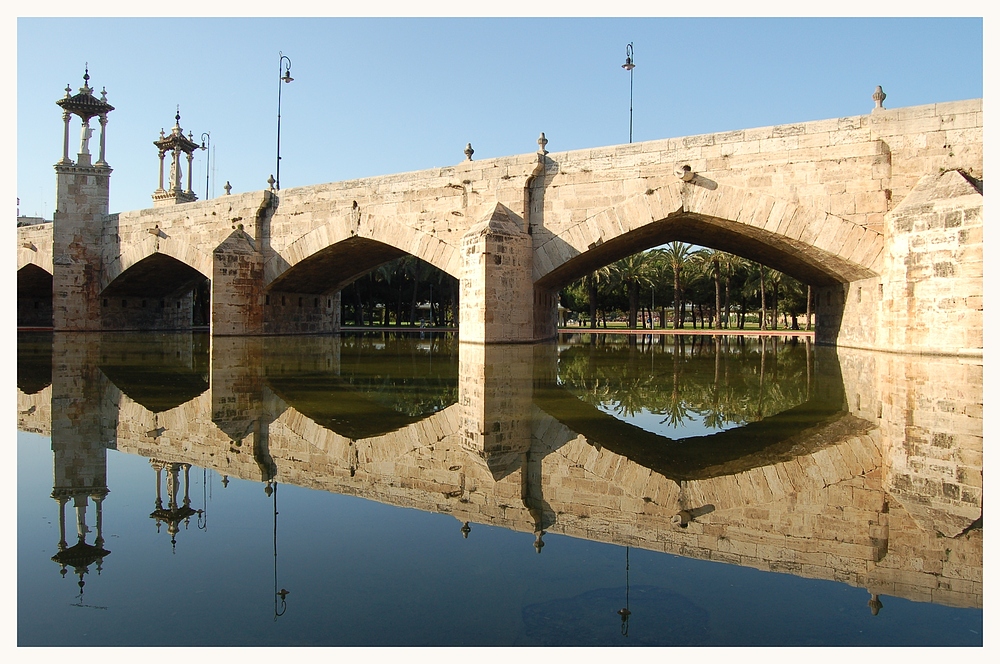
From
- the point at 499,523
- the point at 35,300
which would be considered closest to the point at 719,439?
the point at 499,523

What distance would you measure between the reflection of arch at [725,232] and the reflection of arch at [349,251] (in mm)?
3314

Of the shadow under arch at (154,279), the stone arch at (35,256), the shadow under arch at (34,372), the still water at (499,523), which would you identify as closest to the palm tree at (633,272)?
the shadow under arch at (154,279)

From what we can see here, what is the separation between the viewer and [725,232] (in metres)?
16.9

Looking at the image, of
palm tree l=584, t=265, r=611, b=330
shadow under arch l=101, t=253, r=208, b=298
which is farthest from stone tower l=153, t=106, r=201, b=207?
palm tree l=584, t=265, r=611, b=330

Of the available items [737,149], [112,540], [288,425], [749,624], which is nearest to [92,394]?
[288,425]

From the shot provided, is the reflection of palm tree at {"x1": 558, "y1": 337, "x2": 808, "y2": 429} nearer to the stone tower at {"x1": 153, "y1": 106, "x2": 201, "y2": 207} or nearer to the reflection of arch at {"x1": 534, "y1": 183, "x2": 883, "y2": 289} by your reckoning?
the reflection of arch at {"x1": 534, "y1": 183, "x2": 883, "y2": 289}

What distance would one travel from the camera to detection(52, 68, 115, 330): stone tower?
28234 millimetres

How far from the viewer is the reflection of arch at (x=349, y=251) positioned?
19.3 meters

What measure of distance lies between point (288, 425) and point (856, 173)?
506 inches

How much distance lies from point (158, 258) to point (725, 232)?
21524mm

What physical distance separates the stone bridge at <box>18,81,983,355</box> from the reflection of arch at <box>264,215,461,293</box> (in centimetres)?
6

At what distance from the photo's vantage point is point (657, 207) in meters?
15.8

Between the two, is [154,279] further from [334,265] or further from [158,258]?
[334,265]

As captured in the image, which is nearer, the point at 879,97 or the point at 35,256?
the point at 879,97
